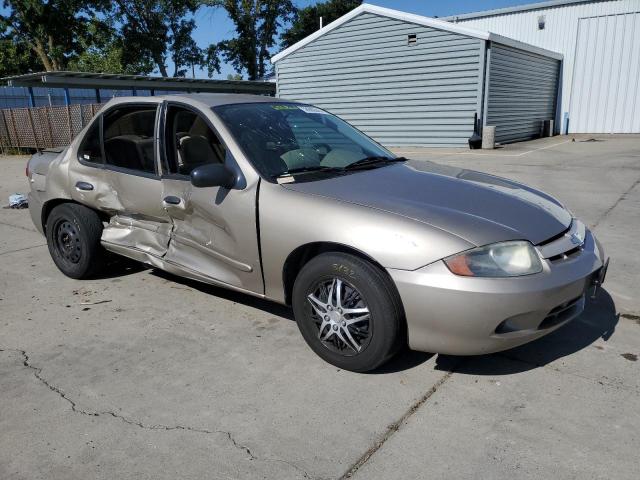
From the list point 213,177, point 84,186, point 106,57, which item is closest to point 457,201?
point 213,177

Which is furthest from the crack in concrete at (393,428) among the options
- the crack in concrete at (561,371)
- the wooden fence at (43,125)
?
the wooden fence at (43,125)

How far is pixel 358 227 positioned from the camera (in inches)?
109

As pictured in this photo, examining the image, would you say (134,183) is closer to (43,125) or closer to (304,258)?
(304,258)

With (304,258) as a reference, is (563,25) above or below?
above

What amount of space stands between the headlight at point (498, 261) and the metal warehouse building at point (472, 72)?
13535mm

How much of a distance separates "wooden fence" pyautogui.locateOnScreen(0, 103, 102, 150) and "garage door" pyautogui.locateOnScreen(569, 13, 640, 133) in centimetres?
1765

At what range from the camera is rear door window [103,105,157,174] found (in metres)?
4.04

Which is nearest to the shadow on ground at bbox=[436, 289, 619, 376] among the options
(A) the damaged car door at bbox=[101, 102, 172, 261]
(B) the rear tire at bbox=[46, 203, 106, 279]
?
(A) the damaged car door at bbox=[101, 102, 172, 261]

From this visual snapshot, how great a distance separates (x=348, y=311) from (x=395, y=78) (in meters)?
15.3

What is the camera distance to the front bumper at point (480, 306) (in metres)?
2.54

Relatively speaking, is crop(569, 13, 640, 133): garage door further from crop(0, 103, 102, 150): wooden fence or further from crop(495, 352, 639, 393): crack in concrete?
crop(495, 352, 639, 393): crack in concrete

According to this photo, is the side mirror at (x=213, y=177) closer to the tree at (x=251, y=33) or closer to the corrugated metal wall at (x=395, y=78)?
the corrugated metal wall at (x=395, y=78)

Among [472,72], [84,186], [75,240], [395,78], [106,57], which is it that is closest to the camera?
[84,186]

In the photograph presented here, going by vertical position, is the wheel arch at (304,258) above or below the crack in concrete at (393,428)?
above
